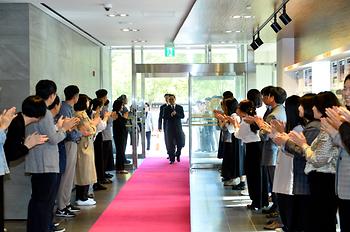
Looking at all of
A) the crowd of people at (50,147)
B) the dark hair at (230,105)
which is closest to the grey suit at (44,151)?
the crowd of people at (50,147)

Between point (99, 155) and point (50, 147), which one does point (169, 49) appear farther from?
point (50, 147)

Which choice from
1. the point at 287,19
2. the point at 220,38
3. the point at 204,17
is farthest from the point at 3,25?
the point at 220,38

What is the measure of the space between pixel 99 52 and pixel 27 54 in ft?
19.2

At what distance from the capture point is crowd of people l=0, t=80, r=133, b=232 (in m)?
4.54

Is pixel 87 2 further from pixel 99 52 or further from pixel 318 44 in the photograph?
pixel 99 52

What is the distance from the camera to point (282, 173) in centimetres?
499

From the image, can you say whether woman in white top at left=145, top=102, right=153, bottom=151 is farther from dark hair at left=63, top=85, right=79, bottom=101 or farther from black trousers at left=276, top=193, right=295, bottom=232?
black trousers at left=276, top=193, right=295, bottom=232

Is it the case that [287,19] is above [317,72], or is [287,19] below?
above

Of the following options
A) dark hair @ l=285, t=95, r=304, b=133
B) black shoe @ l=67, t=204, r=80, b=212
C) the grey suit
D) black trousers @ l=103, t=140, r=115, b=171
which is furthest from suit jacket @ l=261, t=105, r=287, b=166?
black trousers @ l=103, t=140, r=115, b=171

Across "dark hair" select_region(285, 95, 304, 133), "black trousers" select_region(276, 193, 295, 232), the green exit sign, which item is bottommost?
"black trousers" select_region(276, 193, 295, 232)

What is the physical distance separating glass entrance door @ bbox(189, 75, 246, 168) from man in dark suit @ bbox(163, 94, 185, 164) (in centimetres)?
147

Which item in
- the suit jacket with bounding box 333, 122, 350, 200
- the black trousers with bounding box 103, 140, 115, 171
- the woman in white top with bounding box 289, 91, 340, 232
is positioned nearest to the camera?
the suit jacket with bounding box 333, 122, 350, 200

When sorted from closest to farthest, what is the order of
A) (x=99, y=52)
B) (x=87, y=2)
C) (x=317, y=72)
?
(x=87, y=2), (x=317, y=72), (x=99, y=52)

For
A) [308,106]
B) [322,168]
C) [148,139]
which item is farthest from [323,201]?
[148,139]
